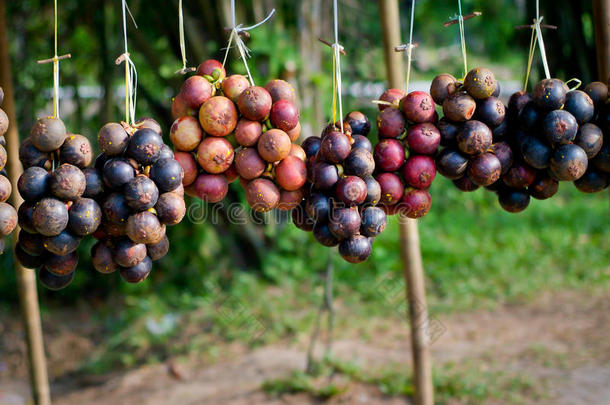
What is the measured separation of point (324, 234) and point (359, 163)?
0.17m

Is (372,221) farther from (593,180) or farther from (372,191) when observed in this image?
(593,180)

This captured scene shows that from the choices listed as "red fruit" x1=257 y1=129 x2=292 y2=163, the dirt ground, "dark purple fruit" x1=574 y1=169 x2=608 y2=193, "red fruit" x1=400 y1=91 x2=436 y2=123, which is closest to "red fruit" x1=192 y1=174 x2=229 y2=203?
"red fruit" x1=257 y1=129 x2=292 y2=163

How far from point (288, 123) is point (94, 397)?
296 cm

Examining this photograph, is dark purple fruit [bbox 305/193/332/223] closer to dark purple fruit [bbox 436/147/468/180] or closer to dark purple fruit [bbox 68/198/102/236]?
dark purple fruit [bbox 436/147/468/180]

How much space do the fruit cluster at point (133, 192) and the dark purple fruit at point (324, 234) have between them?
287 mm

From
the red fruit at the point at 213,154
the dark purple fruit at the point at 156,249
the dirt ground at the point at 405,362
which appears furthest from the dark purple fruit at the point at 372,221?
the dirt ground at the point at 405,362

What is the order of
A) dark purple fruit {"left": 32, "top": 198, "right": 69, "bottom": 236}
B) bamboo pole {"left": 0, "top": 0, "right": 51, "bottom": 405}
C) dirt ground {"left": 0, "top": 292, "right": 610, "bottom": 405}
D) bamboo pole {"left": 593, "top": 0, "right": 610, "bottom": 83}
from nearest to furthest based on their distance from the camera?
dark purple fruit {"left": 32, "top": 198, "right": 69, "bottom": 236} → bamboo pole {"left": 593, "top": 0, "right": 610, "bottom": 83} → bamboo pole {"left": 0, "top": 0, "right": 51, "bottom": 405} → dirt ground {"left": 0, "top": 292, "right": 610, "bottom": 405}

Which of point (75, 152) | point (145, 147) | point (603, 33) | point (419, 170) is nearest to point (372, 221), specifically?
point (419, 170)

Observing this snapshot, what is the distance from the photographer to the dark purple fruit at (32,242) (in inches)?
43.4

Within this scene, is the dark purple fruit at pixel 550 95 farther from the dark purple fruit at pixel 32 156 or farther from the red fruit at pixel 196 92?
the dark purple fruit at pixel 32 156

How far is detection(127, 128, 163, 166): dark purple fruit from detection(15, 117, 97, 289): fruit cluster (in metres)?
0.10

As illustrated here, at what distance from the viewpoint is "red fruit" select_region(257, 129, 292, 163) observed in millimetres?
1155

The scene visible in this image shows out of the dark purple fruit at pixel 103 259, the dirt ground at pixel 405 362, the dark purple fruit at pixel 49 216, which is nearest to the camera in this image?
the dark purple fruit at pixel 49 216

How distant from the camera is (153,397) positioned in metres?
3.30
